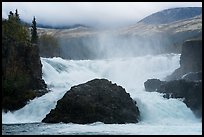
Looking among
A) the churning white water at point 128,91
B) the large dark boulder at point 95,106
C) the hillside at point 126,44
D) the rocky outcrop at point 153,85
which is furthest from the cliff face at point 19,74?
the hillside at point 126,44

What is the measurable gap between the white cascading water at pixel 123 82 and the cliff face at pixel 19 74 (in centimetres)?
156

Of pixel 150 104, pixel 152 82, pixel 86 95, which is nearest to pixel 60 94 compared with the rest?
pixel 86 95

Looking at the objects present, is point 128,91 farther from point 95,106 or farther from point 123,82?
point 123,82

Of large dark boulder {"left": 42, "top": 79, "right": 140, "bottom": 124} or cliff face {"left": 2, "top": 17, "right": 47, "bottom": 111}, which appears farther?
cliff face {"left": 2, "top": 17, "right": 47, "bottom": 111}

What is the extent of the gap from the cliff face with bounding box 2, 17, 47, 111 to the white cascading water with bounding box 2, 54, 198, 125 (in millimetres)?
1560

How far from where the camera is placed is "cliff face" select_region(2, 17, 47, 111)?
152ft

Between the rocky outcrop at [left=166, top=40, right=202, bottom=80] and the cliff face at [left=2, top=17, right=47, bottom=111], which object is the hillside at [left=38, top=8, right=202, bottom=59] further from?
the cliff face at [left=2, top=17, right=47, bottom=111]

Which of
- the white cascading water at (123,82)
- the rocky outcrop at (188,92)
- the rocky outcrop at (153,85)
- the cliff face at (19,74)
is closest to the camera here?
the white cascading water at (123,82)

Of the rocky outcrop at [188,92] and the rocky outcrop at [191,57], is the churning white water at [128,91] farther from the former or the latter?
the rocky outcrop at [191,57]

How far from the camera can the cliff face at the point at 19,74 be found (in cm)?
4625

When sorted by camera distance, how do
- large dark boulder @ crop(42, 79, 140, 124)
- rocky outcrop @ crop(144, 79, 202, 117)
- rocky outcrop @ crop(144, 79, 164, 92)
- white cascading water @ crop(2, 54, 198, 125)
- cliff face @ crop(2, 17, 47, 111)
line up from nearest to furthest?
large dark boulder @ crop(42, 79, 140, 124) → white cascading water @ crop(2, 54, 198, 125) → rocky outcrop @ crop(144, 79, 202, 117) → cliff face @ crop(2, 17, 47, 111) → rocky outcrop @ crop(144, 79, 164, 92)

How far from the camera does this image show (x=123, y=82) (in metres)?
76.6

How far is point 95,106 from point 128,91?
51.9 ft

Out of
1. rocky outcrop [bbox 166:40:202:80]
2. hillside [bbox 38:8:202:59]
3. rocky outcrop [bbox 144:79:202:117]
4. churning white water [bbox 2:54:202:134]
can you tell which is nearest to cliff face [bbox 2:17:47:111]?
churning white water [bbox 2:54:202:134]
